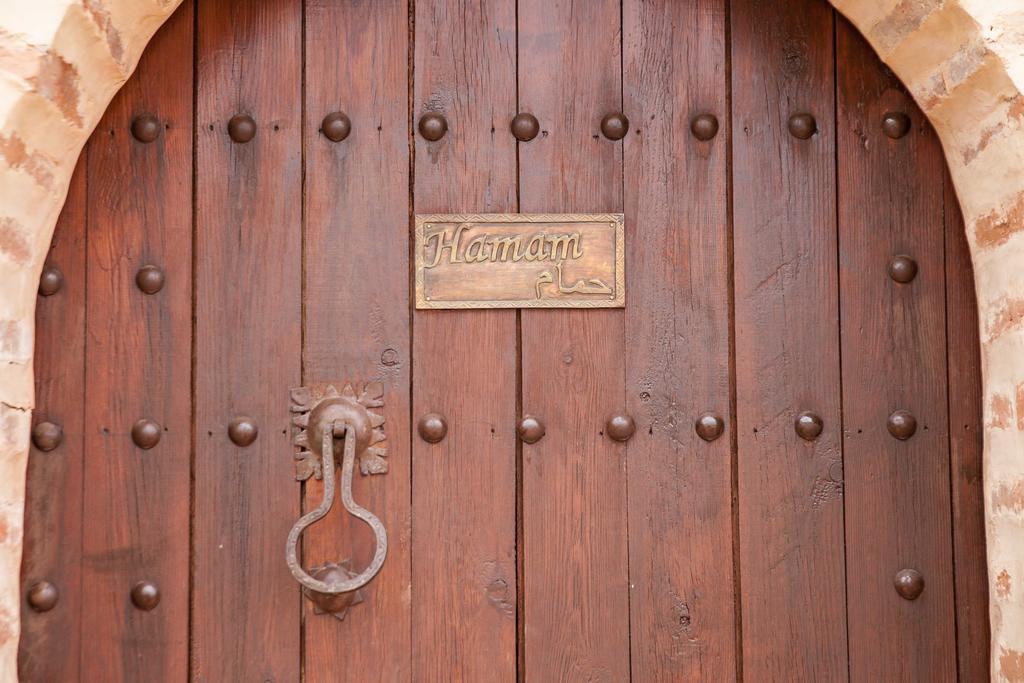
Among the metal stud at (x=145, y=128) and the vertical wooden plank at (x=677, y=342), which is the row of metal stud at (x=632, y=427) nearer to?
the vertical wooden plank at (x=677, y=342)

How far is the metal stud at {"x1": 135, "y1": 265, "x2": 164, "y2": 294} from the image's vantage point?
1.09m

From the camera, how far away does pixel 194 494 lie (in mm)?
1089

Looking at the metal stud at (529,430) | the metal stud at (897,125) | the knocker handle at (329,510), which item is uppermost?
the metal stud at (897,125)

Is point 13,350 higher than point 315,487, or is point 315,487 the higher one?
point 13,350

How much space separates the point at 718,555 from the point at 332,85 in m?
0.70

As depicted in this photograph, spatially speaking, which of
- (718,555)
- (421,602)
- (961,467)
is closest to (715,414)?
(718,555)

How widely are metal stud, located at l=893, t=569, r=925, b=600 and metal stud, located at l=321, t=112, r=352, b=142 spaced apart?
0.81 meters

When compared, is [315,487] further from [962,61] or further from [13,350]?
[962,61]

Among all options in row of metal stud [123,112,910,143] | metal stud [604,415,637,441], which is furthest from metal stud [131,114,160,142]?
metal stud [604,415,637,441]

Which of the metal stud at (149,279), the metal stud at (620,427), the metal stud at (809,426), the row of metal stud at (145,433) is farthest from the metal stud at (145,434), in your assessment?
the metal stud at (809,426)

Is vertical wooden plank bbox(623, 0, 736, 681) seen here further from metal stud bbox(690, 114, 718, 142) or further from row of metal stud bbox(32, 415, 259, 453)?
row of metal stud bbox(32, 415, 259, 453)

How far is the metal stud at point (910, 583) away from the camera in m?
1.08

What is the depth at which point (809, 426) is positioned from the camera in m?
1.10

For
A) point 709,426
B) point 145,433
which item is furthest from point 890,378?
point 145,433
